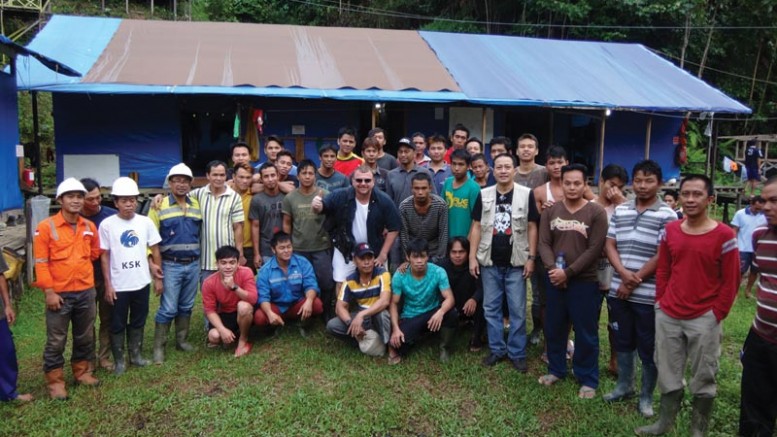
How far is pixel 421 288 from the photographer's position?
488 cm

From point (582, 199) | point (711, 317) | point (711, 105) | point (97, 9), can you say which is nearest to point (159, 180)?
point (582, 199)

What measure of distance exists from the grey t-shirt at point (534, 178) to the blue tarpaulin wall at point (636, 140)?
11157mm

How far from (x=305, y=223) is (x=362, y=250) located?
2.65ft

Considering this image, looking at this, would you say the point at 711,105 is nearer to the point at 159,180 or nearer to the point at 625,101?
the point at 625,101

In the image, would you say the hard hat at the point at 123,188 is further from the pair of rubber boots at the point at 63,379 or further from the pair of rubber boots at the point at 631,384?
the pair of rubber boots at the point at 631,384

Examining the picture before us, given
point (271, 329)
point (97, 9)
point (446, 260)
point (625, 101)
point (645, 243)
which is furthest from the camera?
point (97, 9)

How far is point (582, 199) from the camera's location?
409 centimetres

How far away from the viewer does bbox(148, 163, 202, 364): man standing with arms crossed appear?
16.0ft

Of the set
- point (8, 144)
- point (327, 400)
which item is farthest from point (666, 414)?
point (8, 144)

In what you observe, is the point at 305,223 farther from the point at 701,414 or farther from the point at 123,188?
the point at 701,414

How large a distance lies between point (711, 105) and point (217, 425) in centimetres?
1457

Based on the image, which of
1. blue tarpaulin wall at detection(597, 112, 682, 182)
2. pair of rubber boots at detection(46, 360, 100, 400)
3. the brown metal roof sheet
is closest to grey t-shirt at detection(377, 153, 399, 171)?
pair of rubber boots at detection(46, 360, 100, 400)

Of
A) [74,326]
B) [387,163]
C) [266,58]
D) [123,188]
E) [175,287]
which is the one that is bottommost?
[74,326]

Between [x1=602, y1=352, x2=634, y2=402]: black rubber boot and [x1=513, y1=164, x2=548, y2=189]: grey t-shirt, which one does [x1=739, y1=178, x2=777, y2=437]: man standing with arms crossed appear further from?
[x1=513, y1=164, x2=548, y2=189]: grey t-shirt
